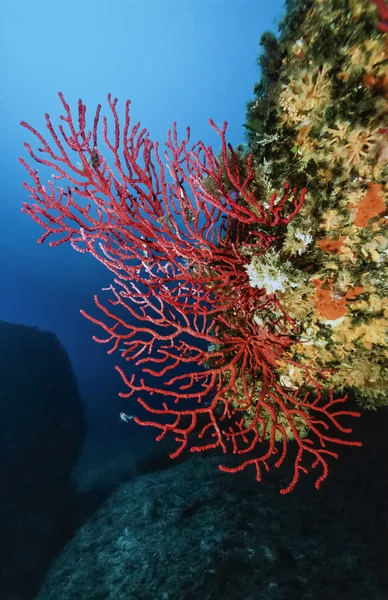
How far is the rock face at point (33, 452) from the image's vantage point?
1084 centimetres

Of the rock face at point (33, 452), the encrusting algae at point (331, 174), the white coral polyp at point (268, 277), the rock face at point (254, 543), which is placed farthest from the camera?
the rock face at point (33, 452)

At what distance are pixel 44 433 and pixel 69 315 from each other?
43.7 meters

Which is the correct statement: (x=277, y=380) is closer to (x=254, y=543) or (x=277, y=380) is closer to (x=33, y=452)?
(x=254, y=543)

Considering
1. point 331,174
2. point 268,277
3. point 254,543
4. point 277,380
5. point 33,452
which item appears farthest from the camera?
point 33,452

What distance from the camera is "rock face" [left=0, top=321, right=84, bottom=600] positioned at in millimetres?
10844

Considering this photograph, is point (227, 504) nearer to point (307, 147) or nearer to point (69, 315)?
point (307, 147)

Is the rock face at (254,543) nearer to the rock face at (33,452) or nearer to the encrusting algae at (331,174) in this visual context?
the encrusting algae at (331,174)

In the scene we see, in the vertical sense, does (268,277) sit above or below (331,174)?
below

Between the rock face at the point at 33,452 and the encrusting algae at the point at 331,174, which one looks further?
the rock face at the point at 33,452

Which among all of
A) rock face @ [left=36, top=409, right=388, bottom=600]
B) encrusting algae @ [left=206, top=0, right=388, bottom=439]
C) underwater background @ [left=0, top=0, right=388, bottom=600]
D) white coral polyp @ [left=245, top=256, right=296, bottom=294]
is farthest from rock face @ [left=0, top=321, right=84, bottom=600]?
white coral polyp @ [left=245, top=256, right=296, bottom=294]

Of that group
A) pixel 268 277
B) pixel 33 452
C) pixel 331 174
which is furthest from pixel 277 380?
pixel 33 452

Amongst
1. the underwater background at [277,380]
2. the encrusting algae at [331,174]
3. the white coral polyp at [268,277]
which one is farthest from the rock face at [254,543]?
the white coral polyp at [268,277]

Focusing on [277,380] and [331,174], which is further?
[277,380]

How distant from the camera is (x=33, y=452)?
13.6 m
